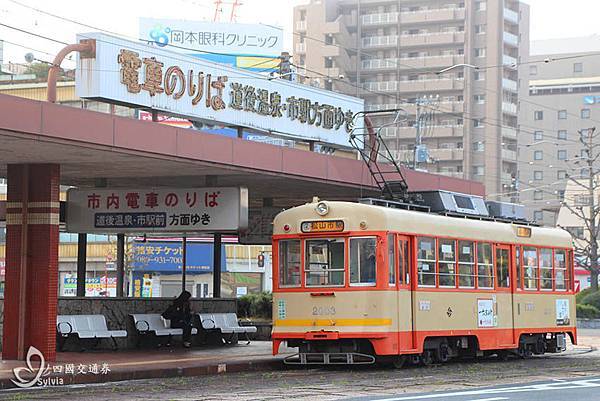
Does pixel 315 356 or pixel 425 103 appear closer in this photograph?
pixel 315 356

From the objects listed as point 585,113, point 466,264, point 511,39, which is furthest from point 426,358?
point 585,113

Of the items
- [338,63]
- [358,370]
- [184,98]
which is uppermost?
[338,63]

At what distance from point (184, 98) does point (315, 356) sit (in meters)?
6.42

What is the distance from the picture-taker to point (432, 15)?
9394 centimetres

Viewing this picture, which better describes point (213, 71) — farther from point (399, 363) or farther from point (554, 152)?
point (554, 152)

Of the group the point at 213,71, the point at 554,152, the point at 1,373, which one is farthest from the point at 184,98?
the point at 554,152

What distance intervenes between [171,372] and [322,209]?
3.99 metres

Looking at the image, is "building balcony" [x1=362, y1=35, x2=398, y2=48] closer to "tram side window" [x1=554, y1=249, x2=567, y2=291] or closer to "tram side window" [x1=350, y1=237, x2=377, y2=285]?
"tram side window" [x1=554, y1=249, x2=567, y2=291]

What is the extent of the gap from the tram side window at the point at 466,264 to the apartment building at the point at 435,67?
69519 mm

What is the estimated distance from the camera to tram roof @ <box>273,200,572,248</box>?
20609 millimetres

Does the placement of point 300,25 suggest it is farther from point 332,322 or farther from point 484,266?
point 332,322

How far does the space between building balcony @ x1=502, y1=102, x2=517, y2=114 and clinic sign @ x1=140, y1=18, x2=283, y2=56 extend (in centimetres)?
3023

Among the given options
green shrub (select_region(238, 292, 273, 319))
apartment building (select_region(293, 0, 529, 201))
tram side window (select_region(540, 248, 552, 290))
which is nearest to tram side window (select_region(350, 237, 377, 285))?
tram side window (select_region(540, 248, 552, 290))

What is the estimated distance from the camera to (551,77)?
380 feet
